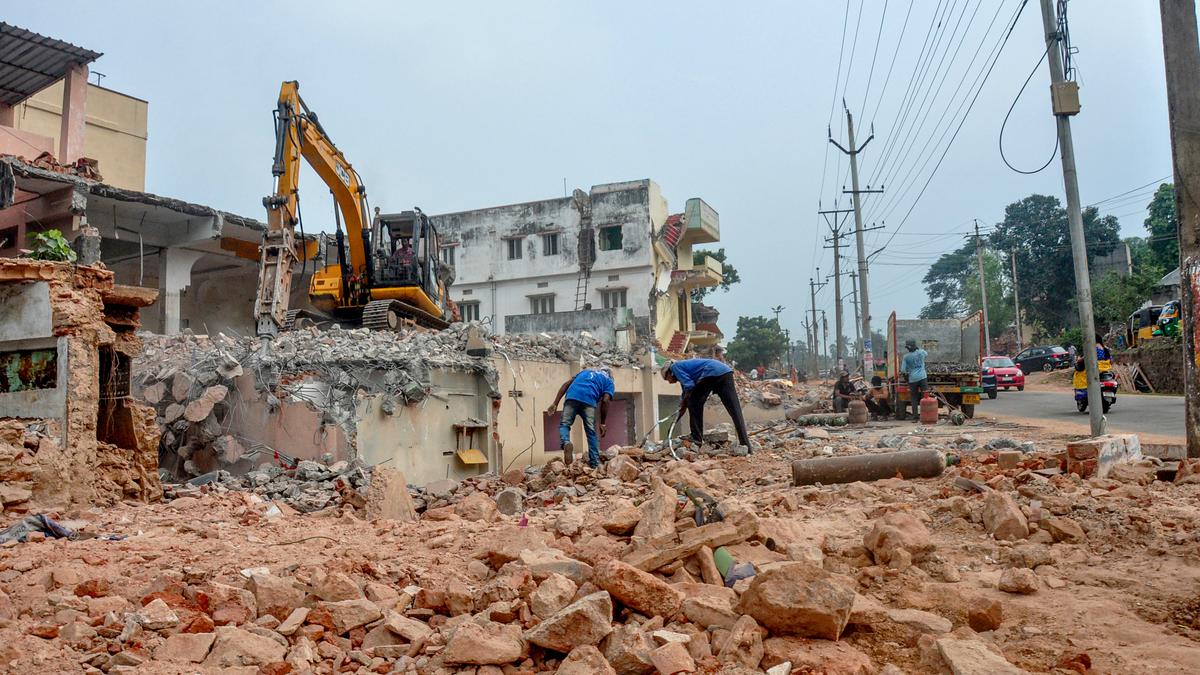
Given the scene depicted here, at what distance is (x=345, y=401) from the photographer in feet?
35.5

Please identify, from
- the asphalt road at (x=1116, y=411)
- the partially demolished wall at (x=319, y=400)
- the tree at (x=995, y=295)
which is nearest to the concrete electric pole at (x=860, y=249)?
the asphalt road at (x=1116, y=411)

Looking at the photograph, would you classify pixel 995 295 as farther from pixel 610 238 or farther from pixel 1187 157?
pixel 1187 157

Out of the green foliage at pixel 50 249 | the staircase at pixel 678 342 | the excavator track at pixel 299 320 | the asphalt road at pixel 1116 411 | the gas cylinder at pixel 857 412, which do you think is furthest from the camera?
the staircase at pixel 678 342

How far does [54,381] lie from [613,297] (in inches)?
1071

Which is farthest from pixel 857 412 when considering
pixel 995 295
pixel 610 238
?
pixel 995 295

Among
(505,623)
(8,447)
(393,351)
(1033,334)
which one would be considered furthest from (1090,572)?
(1033,334)

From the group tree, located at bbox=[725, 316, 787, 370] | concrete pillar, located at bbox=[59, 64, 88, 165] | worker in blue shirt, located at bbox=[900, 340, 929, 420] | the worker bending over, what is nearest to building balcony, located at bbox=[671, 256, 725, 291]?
tree, located at bbox=[725, 316, 787, 370]

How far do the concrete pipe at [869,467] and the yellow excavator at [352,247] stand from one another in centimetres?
990

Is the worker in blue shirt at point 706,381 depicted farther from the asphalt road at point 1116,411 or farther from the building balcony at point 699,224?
the building balcony at point 699,224

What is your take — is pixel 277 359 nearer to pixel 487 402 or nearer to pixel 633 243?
pixel 487 402

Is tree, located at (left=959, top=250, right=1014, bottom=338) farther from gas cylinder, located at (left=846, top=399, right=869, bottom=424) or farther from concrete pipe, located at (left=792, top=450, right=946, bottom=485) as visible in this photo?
concrete pipe, located at (left=792, top=450, right=946, bottom=485)

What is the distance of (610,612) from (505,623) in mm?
465

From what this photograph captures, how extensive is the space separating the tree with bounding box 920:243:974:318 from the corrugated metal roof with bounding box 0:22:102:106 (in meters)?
59.4

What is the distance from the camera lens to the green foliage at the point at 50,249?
697 centimetres
